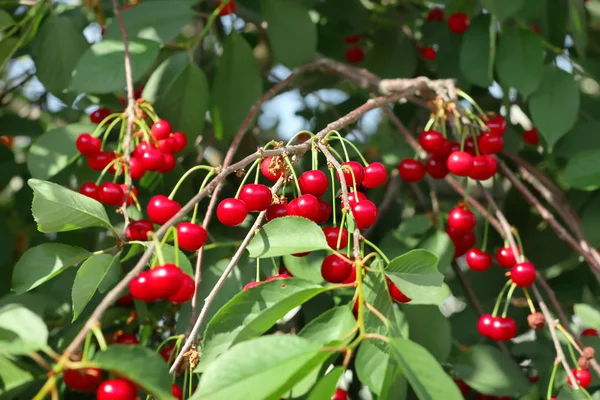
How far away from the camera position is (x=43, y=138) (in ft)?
4.01

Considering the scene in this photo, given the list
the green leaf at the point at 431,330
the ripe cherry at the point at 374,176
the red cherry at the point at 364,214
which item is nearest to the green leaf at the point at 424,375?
the red cherry at the point at 364,214

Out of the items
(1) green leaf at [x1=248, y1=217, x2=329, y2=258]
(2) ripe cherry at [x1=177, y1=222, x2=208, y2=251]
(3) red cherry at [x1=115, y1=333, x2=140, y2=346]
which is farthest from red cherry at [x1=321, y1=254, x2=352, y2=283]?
(3) red cherry at [x1=115, y1=333, x2=140, y2=346]

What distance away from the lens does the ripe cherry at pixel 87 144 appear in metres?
1.16

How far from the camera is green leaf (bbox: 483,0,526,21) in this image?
126 cm

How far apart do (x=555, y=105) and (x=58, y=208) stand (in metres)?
1.02

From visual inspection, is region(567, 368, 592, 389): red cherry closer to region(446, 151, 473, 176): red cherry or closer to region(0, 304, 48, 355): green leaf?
region(446, 151, 473, 176): red cherry

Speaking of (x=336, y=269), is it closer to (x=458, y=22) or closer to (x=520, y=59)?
(x=520, y=59)

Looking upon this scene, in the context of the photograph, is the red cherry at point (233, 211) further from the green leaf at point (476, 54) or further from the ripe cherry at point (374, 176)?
the green leaf at point (476, 54)

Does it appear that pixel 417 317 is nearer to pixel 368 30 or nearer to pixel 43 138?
pixel 43 138

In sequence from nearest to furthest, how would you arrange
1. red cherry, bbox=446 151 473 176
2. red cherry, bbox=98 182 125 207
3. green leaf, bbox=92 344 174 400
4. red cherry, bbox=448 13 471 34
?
green leaf, bbox=92 344 174 400 → red cherry, bbox=98 182 125 207 → red cherry, bbox=446 151 473 176 → red cherry, bbox=448 13 471 34

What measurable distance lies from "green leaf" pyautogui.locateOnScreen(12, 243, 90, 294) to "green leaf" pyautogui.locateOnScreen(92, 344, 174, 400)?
331mm

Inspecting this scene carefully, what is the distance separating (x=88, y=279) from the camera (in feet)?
2.59

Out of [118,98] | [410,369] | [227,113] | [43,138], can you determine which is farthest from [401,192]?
[410,369]

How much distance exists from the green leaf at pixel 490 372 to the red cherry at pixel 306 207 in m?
0.56
